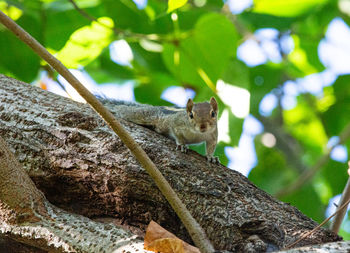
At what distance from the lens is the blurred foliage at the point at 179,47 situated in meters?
3.60

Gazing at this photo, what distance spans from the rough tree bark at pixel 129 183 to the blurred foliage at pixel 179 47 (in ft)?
2.72

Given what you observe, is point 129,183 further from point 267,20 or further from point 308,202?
point 308,202

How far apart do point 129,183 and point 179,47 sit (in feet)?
5.37

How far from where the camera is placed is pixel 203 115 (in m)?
4.00

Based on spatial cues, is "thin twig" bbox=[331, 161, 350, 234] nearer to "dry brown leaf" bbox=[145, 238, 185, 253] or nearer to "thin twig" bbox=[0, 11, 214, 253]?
"thin twig" bbox=[0, 11, 214, 253]

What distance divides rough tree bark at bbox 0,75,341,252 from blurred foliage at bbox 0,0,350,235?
0.83 meters

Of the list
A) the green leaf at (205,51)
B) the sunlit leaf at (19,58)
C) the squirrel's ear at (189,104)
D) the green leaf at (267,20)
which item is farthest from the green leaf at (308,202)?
the sunlit leaf at (19,58)

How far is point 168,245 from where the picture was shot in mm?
1845

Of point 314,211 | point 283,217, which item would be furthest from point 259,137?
point 283,217

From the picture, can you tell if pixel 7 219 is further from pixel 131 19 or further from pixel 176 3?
pixel 131 19

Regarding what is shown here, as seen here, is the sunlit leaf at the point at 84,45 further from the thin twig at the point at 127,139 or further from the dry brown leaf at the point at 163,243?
the dry brown leaf at the point at 163,243

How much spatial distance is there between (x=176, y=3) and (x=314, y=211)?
2467mm

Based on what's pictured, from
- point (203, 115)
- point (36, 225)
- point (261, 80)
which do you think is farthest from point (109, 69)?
point (36, 225)

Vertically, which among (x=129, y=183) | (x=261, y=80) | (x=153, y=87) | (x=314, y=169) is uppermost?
(x=261, y=80)
